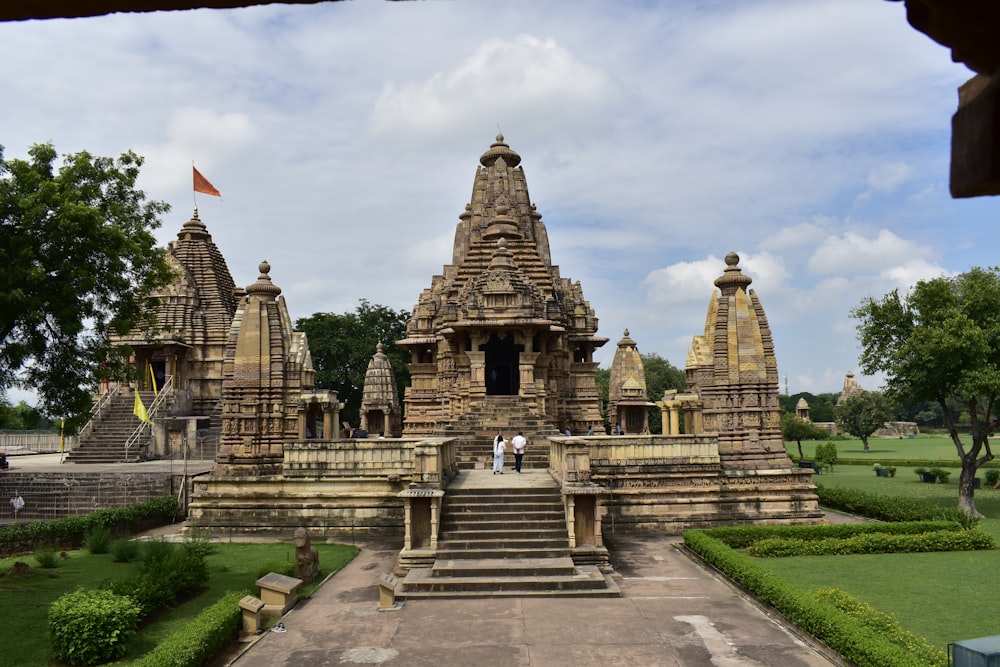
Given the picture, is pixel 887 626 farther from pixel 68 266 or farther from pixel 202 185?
pixel 202 185

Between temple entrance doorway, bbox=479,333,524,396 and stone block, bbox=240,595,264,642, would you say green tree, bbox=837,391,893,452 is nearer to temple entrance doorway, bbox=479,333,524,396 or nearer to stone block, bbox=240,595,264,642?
temple entrance doorway, bbox=479,333,524,396

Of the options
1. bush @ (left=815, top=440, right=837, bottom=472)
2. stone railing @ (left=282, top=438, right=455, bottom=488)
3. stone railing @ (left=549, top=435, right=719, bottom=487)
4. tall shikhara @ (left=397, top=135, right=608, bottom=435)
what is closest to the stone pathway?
stone railing @ (left=282, top=438, right=455, bottom=488)

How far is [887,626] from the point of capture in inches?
350

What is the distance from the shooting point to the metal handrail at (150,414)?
34500mm

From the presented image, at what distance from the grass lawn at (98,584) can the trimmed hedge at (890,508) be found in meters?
13.2

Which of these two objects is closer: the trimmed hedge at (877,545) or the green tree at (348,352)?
the trimmed hedge at (877,545)

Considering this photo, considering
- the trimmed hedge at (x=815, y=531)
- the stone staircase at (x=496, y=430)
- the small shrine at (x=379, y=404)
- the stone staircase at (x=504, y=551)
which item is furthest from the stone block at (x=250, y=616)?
the small shrine at (x=379, y=404)

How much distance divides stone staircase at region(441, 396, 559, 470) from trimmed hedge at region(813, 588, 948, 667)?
424 inches

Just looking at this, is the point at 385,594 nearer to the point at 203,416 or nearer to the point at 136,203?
the point at 136,203

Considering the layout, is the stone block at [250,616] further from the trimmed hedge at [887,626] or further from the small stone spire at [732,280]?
the small stone spire at [732,280]

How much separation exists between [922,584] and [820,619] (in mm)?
4183

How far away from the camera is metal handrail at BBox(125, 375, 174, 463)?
34.5 metres

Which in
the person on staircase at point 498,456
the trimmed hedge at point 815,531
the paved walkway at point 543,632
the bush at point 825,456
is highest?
the person on staircase at point 498,456

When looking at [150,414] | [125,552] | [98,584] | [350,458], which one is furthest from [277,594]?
[150,414]
